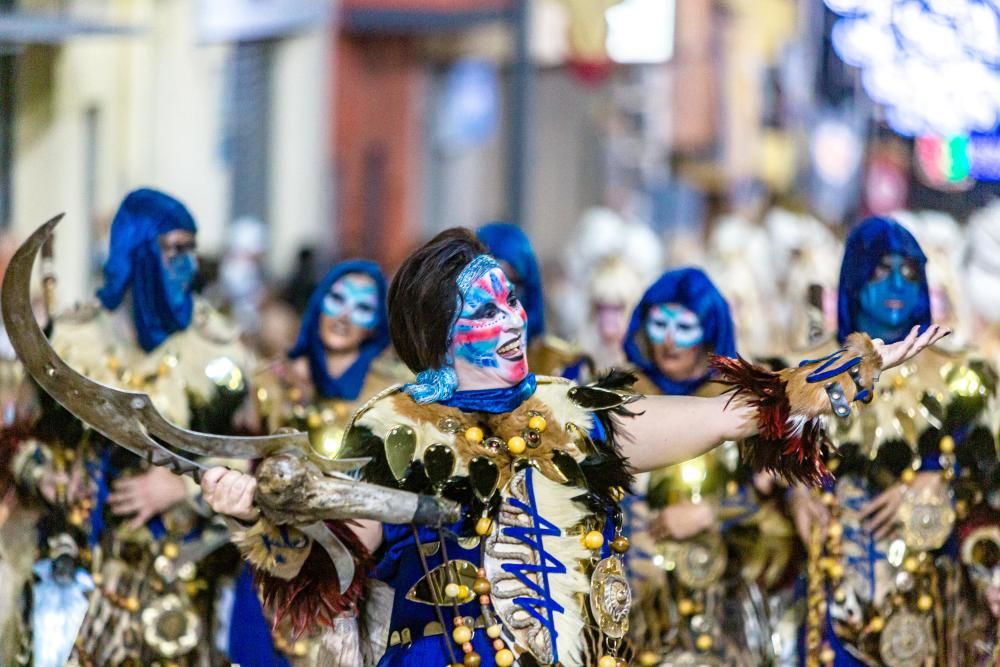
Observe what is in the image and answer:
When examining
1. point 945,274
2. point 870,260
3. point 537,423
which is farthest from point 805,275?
point 537,423

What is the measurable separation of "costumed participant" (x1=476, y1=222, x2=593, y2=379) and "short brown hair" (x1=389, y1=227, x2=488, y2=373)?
2.81 meters

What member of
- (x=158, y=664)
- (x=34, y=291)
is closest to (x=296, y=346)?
(x=158, y=664)

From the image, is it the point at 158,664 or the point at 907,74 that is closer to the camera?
the point at 158,664

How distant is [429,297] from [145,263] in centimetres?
247

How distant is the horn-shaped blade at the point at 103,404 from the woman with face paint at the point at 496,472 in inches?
14.9

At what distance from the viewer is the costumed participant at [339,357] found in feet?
28.2

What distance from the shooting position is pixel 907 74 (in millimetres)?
11859

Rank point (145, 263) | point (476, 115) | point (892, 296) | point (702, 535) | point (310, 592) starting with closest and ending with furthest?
1. point (310, 592)
2. point (892, 296)
3. point (145, 263)
4. point (702, 535)
5. point (476, 115)

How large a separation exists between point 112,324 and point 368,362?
1184 mm

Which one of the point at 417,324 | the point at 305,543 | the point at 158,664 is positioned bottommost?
the point at 158,664

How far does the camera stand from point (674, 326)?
812cm

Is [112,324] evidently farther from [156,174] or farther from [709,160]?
[709,160]

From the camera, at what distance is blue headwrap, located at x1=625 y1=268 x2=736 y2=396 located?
8.05 metres

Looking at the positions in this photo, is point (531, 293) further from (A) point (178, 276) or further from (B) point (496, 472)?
(B) point (496, 472)
